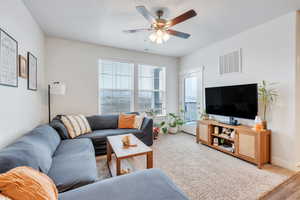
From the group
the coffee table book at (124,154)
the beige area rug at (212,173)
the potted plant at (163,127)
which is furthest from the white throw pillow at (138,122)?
the potted plant at (163,127)

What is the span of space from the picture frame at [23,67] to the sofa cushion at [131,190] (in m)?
1.86

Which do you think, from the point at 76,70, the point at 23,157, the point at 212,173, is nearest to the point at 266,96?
the point at 212,173

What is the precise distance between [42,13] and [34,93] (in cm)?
140

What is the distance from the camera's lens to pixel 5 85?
62.9 inches

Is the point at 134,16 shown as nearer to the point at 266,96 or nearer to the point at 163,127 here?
the point at 266,96

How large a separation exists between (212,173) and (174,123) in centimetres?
239

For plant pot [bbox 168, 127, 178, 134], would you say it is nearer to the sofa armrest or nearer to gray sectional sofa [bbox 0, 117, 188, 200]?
the sofa armrest

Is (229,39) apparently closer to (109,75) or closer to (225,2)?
(225,2)

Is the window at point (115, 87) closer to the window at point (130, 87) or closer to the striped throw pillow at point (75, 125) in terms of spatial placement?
the window at point (130, 87)

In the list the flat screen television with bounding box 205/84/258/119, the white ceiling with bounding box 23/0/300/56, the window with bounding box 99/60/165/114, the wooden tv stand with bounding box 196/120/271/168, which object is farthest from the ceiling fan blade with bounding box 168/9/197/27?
the window with bounding box 99/60/165/114

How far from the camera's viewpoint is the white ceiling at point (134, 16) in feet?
6.70

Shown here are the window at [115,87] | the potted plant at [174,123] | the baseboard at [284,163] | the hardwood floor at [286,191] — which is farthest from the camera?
the potted plant at [174,123]

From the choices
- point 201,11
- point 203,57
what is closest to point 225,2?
point 201,11

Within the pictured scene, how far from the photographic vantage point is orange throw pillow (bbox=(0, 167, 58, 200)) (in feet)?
2.74
